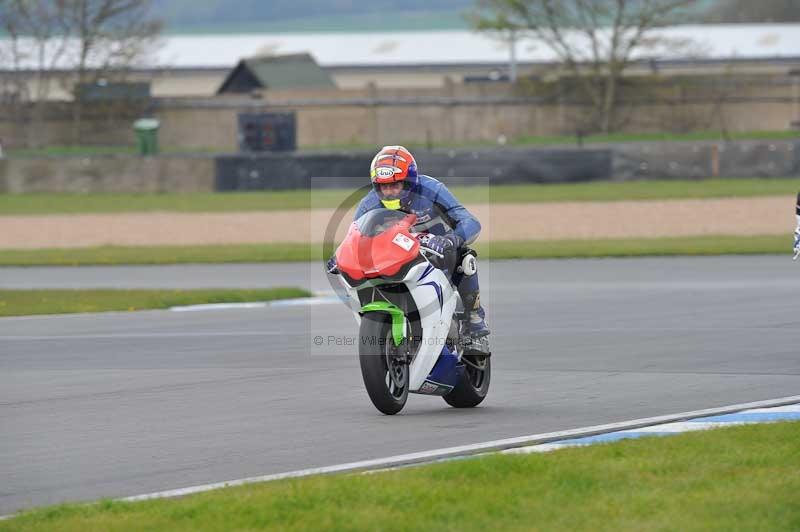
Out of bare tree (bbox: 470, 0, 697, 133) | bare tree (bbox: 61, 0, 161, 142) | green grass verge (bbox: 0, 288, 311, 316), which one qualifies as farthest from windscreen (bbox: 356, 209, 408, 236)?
bare tree (bbox: 61, 0, 161, 142)

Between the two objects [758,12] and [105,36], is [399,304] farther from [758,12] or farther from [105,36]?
[758,12]

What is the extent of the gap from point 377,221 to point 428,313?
68 cm

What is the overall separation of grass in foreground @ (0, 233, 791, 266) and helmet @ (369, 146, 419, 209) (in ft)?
54.7

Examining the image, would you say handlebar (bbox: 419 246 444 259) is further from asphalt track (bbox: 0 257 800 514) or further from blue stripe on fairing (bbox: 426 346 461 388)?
asphalt track (bbox: 0 257 800 514)

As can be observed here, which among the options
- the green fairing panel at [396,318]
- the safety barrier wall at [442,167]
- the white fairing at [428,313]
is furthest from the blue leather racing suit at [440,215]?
the safety barrier wall at [442,167]

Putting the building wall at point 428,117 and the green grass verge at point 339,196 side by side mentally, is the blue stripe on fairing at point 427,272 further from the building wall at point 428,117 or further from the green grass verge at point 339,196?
the building wall at point 428,117

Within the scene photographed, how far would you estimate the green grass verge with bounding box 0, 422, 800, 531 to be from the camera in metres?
6.47

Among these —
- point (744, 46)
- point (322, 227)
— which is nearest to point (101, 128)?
point (322, 227)

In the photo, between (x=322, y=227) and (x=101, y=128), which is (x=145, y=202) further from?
(x=101, y=128)

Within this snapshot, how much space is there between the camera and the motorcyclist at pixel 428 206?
990 centimetres

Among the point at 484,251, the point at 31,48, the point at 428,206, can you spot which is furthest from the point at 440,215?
the point at 31,48

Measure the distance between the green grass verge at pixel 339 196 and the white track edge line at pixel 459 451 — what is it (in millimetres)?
29188

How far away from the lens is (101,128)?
65.9 m

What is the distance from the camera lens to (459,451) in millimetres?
8445
